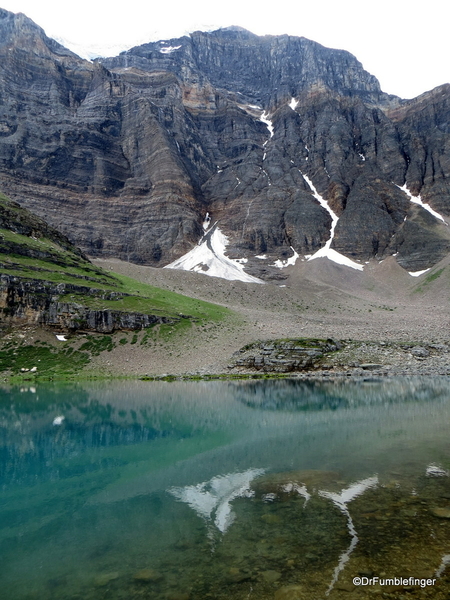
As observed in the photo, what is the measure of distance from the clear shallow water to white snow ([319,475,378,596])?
0.06 m

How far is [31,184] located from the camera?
144000mm

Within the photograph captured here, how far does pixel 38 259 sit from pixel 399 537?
285 feet

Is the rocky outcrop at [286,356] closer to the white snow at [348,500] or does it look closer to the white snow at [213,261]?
the white snow at [348,500]

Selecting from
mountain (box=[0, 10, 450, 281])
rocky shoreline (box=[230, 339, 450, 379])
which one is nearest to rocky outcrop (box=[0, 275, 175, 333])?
rocky shoreline (box=[230, 339, 450, 379])

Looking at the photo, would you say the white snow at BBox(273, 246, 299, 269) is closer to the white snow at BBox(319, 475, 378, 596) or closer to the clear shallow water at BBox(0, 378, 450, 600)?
the clear shallow water at BBox(0, 378, 450, 600)

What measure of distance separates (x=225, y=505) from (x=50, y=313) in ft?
216

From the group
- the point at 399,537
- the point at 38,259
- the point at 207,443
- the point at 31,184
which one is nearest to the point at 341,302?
the point at 38,259

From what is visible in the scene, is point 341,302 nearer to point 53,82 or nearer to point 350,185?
point 350,185

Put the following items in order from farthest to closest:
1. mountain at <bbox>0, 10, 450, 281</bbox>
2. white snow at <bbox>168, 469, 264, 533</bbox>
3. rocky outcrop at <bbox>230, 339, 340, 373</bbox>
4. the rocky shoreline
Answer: mountain at <bbox>0, 10, 450, 281</bbox>, rocky outcrop at <bbox>230, 339, 340, 373</bbox>, the rocky shoreline, white snow at <bbox>168, 469, 264, 533</bbox>

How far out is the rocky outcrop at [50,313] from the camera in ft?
226

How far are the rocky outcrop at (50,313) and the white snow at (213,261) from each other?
54428 mm

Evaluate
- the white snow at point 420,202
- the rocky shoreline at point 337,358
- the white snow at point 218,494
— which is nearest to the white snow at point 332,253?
the white snow at point 420,202

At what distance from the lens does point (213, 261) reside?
135 metres

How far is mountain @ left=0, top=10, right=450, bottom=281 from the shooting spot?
5610 inches
